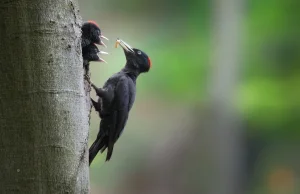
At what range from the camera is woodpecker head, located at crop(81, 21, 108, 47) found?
223cm

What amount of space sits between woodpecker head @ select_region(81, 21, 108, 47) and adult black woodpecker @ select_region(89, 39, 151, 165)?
0.19 m

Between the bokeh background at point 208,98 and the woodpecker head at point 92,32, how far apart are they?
2.81m

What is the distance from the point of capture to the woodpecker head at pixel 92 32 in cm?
223

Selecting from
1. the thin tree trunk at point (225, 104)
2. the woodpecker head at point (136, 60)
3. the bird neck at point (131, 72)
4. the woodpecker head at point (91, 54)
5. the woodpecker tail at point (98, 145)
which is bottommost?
the thin tree trunk at point (225, 104)

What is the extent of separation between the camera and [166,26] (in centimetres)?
589

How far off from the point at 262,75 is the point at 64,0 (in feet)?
13.6

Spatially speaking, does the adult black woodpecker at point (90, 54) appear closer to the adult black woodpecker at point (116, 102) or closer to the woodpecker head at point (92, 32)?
the woodpecker head at point (92, 32)

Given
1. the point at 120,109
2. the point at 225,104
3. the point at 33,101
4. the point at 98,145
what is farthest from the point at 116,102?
the point at 225,104

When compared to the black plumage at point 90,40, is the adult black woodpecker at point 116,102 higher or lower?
lower

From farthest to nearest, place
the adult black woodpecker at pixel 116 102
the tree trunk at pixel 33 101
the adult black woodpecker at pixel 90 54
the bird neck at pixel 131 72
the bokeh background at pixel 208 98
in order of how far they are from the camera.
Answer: the bokeh background at pixel 208 98 → the bird neck at pixel 131 72 → the adult black woodpecker at pixel 116 102 → the adult black woodpecker at pixel 90 54 → the tree trunk at pixel 33 101

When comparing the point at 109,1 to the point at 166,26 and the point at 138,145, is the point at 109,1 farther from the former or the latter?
the point at 138,145

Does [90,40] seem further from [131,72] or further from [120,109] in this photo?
[131,72]

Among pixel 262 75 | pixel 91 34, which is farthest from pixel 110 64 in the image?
pixel 91 34

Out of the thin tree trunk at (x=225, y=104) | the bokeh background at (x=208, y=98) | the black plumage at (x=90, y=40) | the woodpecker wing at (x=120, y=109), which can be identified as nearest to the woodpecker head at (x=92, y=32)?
the black plumage at (x=90, y=40)
